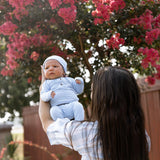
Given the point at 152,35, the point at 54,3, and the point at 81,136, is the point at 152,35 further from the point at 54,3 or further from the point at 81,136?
the point at 81,136

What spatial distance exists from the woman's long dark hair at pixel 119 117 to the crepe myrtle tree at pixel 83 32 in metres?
1.71

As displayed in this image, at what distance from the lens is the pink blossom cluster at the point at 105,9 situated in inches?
118

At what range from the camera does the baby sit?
1.75 metres

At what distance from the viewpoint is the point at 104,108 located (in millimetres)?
1354

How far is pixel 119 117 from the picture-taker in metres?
1.33

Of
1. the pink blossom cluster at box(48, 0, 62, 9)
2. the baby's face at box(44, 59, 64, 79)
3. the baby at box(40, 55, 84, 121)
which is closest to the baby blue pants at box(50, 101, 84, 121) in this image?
the baby at box(40, 55, 84, 121)

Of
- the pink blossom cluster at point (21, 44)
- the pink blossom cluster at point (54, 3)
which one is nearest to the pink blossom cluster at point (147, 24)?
the pink blossom cluster at point (54, 3)

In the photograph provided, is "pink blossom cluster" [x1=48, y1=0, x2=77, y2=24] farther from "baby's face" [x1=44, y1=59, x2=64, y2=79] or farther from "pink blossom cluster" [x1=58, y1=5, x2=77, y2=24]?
"baby's face" [x1=44, y1=59, x2=64, y2=79]

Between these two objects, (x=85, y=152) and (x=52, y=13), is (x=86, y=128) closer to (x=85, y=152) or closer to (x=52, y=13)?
(x=85, y=152)

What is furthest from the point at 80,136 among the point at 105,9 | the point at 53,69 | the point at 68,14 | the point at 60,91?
the point at 105,9

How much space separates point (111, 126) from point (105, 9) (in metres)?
1.95

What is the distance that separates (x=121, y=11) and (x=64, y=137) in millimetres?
2251

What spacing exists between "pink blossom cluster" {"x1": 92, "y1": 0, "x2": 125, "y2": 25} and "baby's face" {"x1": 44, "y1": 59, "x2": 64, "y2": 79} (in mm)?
1229

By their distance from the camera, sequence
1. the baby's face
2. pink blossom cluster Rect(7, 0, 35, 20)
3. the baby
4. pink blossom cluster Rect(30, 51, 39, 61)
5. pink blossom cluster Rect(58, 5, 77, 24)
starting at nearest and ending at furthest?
the baby → the baby's face → pink blossom cluster Rect(58, 5, 77, 24) → pink blossom cluster Rect(7, 0, 35, 20) → pink blossom cluster Rect(30, 51, 39, 61)
